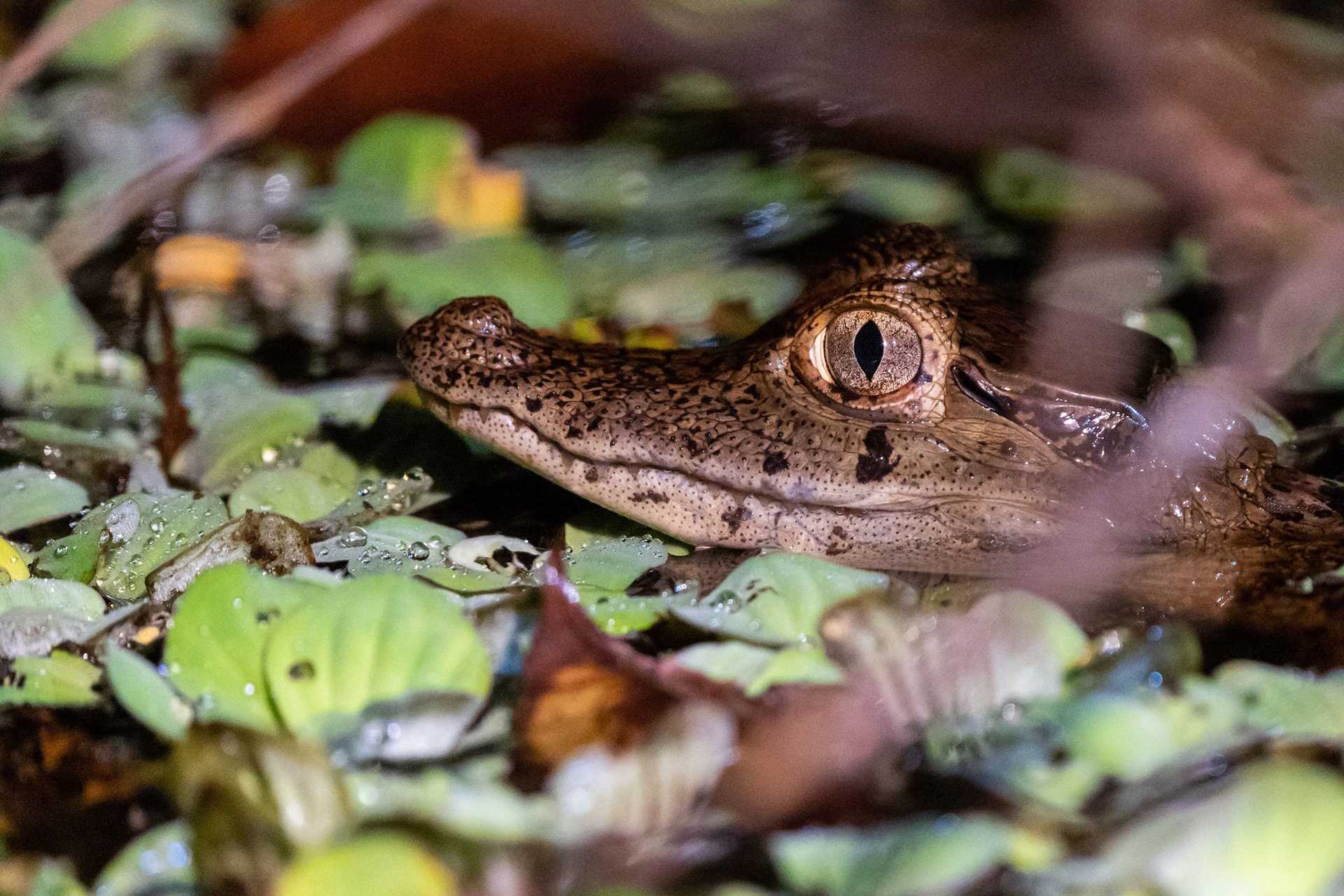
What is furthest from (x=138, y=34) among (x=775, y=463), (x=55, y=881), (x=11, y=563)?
(x=55, y=881)

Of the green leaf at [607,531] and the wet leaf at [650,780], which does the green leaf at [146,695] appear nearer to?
the wet leaf at [650,780]

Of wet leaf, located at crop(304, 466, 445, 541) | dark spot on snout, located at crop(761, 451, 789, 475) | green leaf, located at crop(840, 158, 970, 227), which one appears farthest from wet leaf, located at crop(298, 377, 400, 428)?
green leaf, located at crop(840, 158, 970, 227)

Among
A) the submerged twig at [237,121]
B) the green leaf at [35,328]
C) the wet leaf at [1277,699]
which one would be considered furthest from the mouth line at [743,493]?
the submerged twig at [237,121]

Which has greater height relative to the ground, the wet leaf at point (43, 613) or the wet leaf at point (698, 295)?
the wet leaf at point (43, 613)

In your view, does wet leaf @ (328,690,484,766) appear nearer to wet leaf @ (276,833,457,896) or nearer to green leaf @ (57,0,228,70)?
wet leaf @ (276,833,457,896)

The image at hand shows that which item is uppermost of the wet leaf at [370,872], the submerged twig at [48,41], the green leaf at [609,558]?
the submerged twig at [48,41]

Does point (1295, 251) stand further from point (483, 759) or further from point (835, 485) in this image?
point (483, 759)

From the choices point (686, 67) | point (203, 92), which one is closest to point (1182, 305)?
point (686, 67)
